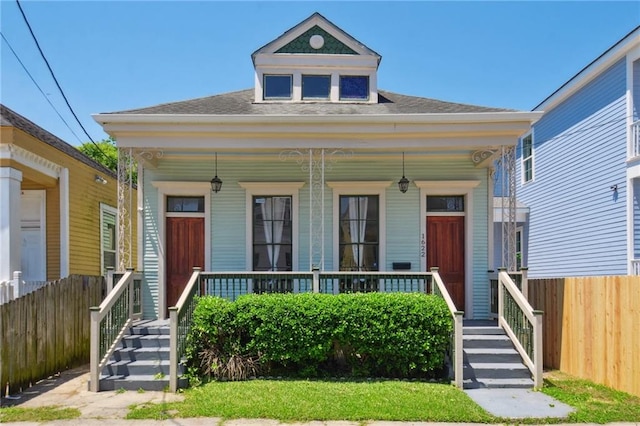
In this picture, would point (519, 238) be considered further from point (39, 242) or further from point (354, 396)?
point (39, 242)

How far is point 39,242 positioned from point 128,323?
5.57 m

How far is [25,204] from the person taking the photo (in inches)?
488

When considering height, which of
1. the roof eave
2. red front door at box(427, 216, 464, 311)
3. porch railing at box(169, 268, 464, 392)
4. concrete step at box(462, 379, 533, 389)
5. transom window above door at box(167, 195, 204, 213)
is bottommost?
concrete step at box(462, 379, 533, 389)

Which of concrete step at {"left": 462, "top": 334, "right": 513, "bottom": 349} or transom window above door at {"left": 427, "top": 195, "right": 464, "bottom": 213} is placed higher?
transom window above door at {"left": 427, "top": 195, "right": 464, "bottom": 213}

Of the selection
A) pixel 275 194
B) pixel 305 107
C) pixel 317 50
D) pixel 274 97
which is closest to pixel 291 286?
pixel 275 194

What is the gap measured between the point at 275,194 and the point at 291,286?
2.06m

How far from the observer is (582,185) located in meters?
13.2

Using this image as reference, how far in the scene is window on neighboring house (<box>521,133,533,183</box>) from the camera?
1641cm

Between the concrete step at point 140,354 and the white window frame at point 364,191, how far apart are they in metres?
3.77

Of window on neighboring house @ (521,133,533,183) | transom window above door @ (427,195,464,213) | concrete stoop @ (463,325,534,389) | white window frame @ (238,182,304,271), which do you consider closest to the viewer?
concrete stoop @ (463,325,534,389)

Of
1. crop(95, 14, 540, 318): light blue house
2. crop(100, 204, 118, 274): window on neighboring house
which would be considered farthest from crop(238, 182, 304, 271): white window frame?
crop(100, 204, 118, 274): window on neighboring house

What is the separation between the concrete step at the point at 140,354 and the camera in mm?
7660

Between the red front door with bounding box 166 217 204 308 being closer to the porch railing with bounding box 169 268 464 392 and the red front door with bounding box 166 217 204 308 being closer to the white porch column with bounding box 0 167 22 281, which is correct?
the porch railing with bounding box 169 268 464 392

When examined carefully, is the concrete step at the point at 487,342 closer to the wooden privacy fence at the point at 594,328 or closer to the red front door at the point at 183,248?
the wooden privacy fence at the point at 594,328
